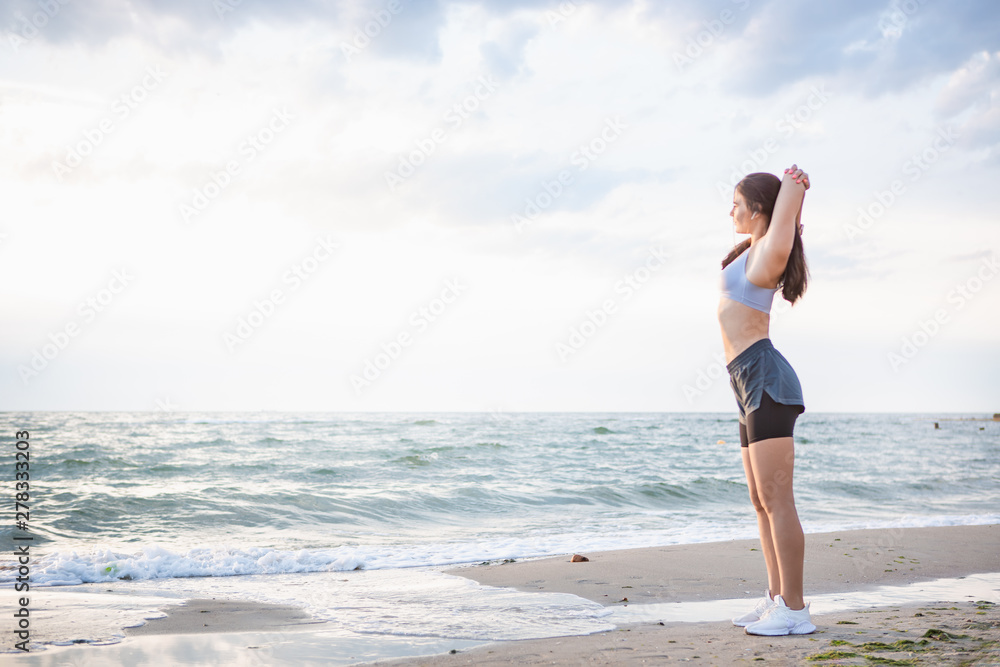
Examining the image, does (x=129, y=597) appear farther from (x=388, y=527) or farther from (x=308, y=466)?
(x=308, y=466)

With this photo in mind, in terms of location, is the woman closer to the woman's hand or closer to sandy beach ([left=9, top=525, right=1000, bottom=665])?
the woman's hand

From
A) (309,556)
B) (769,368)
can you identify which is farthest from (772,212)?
(309,556)

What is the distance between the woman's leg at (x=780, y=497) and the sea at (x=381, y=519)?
110 cm

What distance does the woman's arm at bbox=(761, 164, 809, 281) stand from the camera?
260 centimetres

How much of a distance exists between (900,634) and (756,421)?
1262mm

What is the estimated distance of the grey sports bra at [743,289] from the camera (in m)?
2.74

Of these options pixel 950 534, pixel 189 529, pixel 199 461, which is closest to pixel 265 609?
pixel 189 529

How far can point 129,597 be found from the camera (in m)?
4.49

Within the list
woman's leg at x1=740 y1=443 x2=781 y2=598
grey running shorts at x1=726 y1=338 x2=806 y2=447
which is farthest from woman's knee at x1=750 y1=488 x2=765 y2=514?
grey running shorts at x1=726 y1=338 x2=806 y2=447

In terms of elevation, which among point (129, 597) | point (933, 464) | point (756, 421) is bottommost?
point (933, 464)

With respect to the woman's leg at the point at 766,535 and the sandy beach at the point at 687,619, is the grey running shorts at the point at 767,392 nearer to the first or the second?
the woman's leg at the point at 766,535

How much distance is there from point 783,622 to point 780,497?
58 centimetres

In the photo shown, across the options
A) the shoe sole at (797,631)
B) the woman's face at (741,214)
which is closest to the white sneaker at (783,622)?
the shoe sole at (797,631)

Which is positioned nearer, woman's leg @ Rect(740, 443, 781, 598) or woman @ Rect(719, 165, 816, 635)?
woman @ Rect(719, 165, 816, 635)
